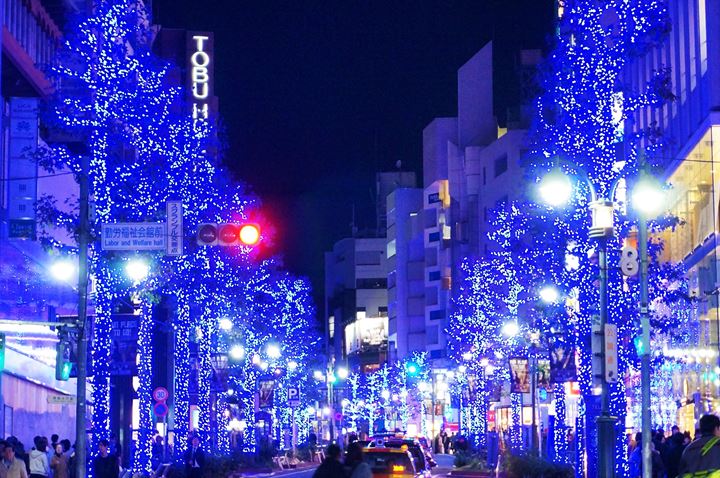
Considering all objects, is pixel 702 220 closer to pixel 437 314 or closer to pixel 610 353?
pixel 610 353

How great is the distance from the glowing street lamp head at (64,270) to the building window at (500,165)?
6227cm

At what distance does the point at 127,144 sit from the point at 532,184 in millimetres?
12001

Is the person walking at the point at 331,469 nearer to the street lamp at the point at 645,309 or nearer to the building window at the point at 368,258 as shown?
the street lamp at the point at 645,309

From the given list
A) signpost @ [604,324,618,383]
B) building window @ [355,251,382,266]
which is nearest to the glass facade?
signpost @ [604,324,618,383]

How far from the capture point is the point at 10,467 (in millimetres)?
21781

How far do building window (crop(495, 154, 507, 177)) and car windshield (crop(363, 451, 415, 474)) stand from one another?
82307 millimetres

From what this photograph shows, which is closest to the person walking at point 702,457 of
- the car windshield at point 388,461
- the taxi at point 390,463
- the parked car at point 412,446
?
the taxi at point 390,463

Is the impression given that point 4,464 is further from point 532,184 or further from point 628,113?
point 532,184

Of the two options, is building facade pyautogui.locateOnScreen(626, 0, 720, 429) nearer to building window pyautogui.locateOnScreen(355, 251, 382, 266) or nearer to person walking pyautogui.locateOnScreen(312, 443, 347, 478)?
person walking pyautogui.locateOnScreen(312, 443, 347, 478)

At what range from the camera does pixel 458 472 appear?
50.2 metres

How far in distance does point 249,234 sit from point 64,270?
2175 cm

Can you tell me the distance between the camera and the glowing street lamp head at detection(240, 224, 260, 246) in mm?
22516

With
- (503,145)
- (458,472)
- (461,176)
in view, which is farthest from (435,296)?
(458,472)

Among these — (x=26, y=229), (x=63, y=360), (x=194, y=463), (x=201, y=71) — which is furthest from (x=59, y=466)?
(x=201, y=71)
